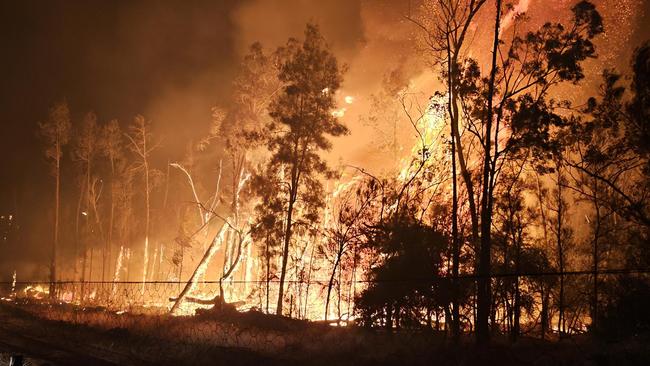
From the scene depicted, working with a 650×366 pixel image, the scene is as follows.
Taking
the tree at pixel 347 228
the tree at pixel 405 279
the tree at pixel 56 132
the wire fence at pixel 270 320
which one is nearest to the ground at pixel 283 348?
the wire fence at pixel 270 320

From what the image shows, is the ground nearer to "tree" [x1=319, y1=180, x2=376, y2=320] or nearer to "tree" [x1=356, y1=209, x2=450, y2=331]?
"tree" [x1=356, y1=209, x2=450, y2=331]

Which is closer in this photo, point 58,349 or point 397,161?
point 58,349

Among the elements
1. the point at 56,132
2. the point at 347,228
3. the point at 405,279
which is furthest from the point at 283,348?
the point at 56,132

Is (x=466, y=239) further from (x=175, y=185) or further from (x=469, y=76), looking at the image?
(x=175, y=185)

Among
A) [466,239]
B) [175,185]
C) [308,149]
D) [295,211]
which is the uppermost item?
[175,185]

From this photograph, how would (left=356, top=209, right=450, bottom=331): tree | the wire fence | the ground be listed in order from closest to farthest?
the ground
the wire fence
(left=356, top=209, right=450, bottom=331): tree

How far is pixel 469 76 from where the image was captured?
1788 cm

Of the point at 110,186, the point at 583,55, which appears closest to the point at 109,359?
the point at 583,55

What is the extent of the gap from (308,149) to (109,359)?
15.7m

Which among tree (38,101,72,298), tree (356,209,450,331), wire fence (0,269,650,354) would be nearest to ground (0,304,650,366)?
wire fence (0,269,650,354)

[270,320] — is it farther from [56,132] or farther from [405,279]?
[56,132]

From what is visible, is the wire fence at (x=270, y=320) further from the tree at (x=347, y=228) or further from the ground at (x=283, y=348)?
the tree at (x=347, y=228)

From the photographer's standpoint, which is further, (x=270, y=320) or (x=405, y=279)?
(x=270, y=320)

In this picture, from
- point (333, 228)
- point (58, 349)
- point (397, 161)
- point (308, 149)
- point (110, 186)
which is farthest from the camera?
point (110, 186)
